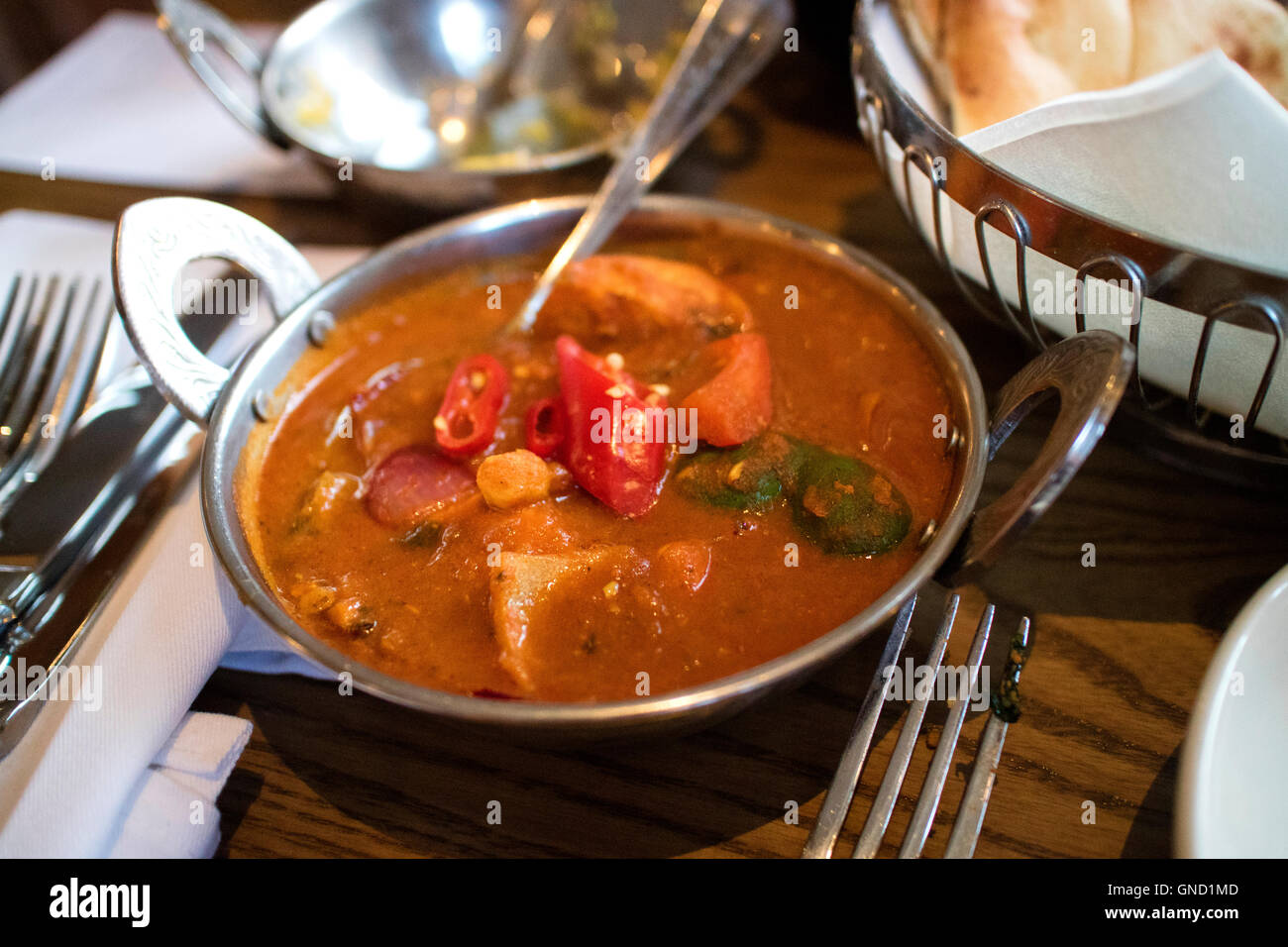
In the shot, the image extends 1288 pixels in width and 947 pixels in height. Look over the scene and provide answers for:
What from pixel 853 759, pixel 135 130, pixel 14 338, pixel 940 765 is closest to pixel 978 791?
pixel 940 765

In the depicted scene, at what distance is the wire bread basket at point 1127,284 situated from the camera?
4.02 ft

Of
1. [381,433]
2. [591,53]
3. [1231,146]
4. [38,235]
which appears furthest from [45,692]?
[591,53]

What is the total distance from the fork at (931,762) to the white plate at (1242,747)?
25 cm

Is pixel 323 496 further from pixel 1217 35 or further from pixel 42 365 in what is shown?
pixel 1217 35

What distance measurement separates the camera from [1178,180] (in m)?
1.45

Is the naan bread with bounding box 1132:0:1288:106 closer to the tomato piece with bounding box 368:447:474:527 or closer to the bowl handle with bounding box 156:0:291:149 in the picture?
the tomato piece with bounding box 368:447:474:527

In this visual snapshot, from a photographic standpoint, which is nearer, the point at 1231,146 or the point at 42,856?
the point at 42,856

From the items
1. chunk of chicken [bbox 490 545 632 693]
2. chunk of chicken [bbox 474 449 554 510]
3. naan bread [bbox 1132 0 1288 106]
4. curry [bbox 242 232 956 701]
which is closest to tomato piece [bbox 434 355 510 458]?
curry [bbox 242 232 956 701]

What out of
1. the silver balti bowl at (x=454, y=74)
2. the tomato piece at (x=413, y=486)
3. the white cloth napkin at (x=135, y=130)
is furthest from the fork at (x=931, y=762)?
the white cloth napkin at (x=135, y=130)

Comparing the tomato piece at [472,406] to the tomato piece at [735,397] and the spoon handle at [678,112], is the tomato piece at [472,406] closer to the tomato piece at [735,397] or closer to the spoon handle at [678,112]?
the spoon handle at [678,112]

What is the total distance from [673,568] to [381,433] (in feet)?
2.16

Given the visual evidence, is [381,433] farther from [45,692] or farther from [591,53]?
[591,53]

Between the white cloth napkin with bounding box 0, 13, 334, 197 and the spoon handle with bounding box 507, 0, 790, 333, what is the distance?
85 cm
